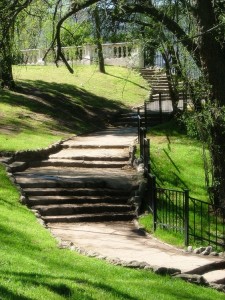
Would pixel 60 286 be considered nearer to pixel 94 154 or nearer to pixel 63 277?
pixel 63 277

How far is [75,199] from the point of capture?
16.7 metres

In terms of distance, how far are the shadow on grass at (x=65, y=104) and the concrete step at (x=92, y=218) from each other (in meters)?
9.08

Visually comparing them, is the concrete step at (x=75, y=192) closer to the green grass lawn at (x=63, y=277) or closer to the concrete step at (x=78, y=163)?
the concrete step at (x=78, y=163)

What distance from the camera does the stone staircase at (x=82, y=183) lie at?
1603 centimetres

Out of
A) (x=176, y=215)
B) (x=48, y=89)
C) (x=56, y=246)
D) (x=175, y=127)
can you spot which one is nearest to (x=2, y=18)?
(x=56, y=246)

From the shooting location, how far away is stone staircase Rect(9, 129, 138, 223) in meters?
16.0

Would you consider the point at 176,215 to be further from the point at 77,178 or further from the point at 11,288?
the point at 11,288

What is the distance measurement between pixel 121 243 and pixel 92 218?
2448 millimetres

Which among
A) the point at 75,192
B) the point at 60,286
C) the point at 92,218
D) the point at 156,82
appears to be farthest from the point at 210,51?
the point at 156,82

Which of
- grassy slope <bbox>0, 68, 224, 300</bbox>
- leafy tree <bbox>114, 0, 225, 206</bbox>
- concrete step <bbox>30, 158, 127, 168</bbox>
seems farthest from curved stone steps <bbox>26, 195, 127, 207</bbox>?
concrete step <bbox>30, 158, 127, 168</bbox>

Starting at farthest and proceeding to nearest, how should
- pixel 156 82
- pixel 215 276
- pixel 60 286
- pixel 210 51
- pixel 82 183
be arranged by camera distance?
1. pixel 156 82
2. pixel 82 183
3. pixel 210 51
4. pixel 215 276
5. pixel 60 286

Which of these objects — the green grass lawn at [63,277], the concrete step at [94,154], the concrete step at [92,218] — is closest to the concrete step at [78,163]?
the concrete step at [94,154]

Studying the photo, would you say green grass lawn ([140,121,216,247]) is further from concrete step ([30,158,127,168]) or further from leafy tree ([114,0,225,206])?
leafy tree ([114,0,225,206])

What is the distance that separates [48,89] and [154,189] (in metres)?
17.3
